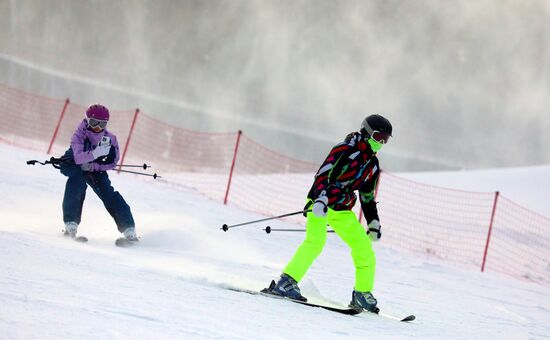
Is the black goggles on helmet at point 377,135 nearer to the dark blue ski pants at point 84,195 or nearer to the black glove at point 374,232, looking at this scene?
the black glove at point 374,232

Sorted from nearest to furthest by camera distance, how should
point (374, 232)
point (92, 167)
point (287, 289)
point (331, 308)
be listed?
point (331, 308) → point (287, 289) → point (374, 232) → point (92, 167)

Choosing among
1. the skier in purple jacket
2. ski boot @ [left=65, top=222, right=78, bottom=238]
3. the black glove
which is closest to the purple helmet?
the skier in purple jacket

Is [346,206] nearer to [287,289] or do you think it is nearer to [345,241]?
[345,241]

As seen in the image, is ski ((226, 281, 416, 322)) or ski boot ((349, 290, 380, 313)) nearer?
ski ((226, 281, 416, 322))

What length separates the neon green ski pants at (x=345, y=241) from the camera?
19.7 ft

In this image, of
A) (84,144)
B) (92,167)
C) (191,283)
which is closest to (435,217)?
(92,167)

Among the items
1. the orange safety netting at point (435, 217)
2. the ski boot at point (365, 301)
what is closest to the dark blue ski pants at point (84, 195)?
the ski boot at point (365, 301)

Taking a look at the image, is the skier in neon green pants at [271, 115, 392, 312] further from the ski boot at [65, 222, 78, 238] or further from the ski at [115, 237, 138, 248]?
the ski boot at [65, 222, 78, 238]

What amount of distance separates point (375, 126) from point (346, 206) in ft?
2.34

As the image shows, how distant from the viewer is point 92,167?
8.11 m

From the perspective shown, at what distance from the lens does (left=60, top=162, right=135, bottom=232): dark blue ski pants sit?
26.6 ft

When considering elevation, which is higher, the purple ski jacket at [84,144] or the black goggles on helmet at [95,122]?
the black goggles on helmet at [95,122]

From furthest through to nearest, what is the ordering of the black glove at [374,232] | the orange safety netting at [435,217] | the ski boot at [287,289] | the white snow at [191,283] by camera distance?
the orange safety netting at [435,217] < the black glove at [374,232] < the ski boot at [287,289] < the white snow at [191,283]

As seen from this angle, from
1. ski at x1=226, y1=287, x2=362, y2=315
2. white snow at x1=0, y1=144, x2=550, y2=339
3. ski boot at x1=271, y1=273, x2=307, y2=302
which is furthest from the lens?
ski boot at x1=271, y1=273, x2=307, y2=302
